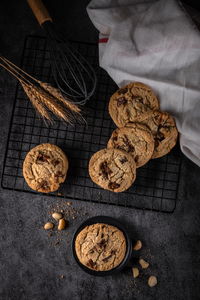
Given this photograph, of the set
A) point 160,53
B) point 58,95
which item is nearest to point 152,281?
point 58,95

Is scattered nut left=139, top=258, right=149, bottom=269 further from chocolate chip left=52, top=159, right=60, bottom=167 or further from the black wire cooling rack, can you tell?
chocolate chip left=52, top=159, right=60, bottom=167

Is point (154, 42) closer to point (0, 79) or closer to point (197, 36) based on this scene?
point (197, 36)

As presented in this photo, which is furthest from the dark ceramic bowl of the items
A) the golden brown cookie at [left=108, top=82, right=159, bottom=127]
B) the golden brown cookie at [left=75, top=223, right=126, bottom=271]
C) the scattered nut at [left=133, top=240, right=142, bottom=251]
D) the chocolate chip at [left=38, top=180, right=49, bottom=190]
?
the golden brown cookie at [left=108, top=82, right=159, bottom=127]

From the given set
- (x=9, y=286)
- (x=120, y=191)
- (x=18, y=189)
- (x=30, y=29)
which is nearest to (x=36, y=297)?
(x=9, y=286)

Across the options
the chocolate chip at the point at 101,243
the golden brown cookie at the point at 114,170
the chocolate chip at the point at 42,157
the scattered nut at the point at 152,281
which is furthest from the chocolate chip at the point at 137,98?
the scattered nut at the point at 152,281

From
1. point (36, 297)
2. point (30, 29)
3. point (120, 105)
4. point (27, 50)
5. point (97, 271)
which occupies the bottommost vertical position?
point (36, 297)

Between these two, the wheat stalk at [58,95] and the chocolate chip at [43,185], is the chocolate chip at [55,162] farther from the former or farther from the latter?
the wheat stalk at [58,95]

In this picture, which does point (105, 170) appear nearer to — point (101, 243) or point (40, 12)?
point (101, 243)
